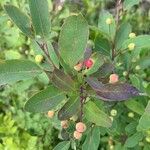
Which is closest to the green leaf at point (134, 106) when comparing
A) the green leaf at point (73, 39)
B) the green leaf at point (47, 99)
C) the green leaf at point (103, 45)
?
the green leaf at point (103, 45)

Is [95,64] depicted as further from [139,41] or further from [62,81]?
[139,41]

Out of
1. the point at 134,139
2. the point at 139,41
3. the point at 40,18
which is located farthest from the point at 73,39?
the point at 134,139

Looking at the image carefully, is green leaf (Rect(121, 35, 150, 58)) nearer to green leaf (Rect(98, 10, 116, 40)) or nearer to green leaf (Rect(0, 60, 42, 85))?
green leaf (Rect(98, 10, 116, 40))

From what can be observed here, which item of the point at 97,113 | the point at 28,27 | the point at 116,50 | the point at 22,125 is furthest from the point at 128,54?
the point at 22,125

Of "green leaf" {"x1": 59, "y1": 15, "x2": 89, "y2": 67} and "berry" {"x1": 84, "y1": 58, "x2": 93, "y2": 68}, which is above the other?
"green leaf" {"x1": 59, "y1": 15, "x2": 89, "y2": 67}

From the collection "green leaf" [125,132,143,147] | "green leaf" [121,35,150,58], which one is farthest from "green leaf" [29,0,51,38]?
"green leaf" [125,132,143,147]

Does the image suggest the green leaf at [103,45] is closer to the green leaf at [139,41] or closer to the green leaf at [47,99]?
the green leaf at [139,41]

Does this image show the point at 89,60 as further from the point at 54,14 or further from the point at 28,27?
the point at 54,14
